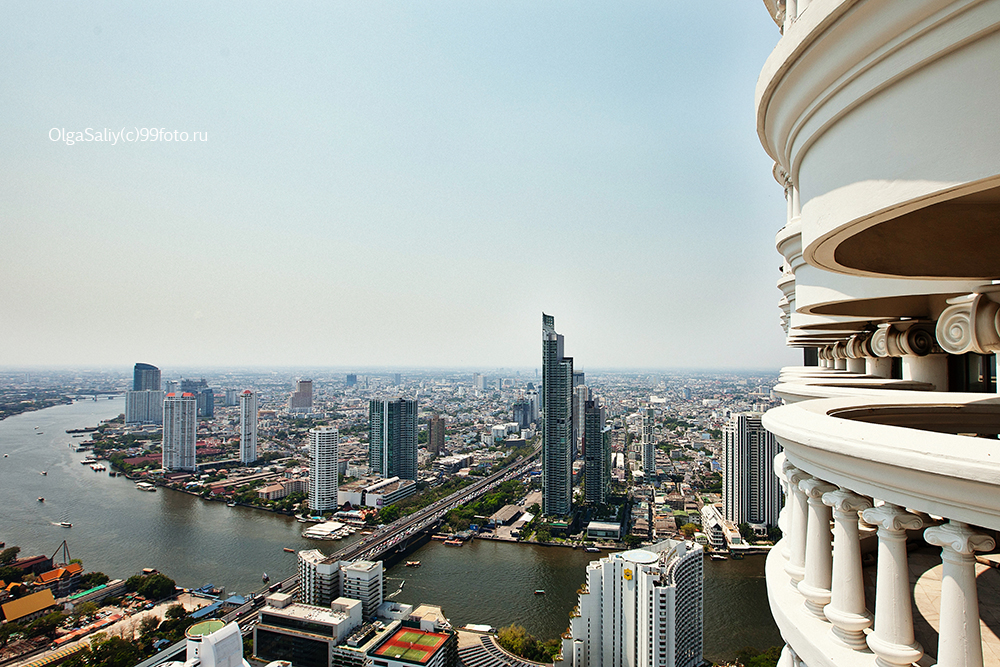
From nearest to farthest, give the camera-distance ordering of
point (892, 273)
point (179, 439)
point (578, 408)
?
point (892, 273), point (179, 439), point (578, 408)

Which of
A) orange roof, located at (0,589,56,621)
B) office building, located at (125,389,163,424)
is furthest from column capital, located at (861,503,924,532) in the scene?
office building, located at (125,389,163,424)

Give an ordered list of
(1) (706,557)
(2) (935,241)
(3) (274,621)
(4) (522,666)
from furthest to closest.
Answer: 1. (1) (706,557)
2. (3) (274,621)
3. (4) (522,666)
4. (2) (935,241)

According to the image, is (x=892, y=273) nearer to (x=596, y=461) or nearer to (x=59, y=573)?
(x=59, y=573)

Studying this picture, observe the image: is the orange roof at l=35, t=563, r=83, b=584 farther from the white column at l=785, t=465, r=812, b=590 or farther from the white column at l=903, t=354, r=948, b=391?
the white column at l=903, t=354, r=948, b=391

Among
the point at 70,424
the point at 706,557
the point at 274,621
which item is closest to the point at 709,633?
the point at 706,557

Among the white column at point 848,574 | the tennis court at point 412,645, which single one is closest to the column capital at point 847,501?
the white column at point 848,574

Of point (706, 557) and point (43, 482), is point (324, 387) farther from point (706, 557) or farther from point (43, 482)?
point (706, 557)

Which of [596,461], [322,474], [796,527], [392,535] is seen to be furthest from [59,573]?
[796,527]
